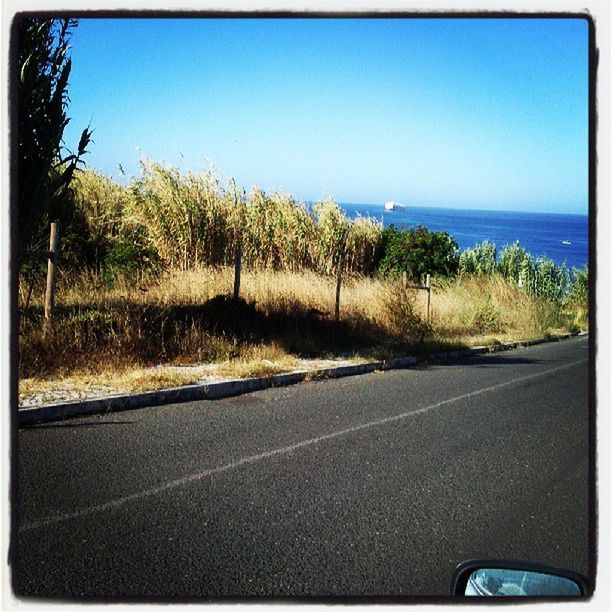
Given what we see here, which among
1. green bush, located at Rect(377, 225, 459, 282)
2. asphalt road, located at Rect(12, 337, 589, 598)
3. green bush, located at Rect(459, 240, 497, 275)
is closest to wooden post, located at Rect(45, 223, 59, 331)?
asphalt road, located at Rect(12, 337, 589, 598)

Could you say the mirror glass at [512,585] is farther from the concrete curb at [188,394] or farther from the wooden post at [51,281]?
the wooden post at [51,281]

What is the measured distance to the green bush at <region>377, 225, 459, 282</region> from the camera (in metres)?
20.4

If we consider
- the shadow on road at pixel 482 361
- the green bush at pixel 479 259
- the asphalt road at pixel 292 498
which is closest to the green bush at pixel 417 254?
the green bush at pixel 479 259

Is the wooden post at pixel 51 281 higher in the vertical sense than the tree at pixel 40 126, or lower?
lower

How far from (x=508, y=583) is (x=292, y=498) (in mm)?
2495

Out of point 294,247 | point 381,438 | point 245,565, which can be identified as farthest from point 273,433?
point 294,247

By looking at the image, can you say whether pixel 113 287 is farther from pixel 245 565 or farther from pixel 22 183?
pixel 245 565

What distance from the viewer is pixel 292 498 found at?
4.47 m

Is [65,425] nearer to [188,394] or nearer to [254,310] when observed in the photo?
[188,394]

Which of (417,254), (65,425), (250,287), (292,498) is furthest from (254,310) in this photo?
(417,254)

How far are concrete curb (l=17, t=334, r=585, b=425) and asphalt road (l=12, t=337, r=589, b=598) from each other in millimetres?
251

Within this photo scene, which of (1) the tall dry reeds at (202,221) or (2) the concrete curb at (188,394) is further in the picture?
(1) the tall dry reeds at (202,221)

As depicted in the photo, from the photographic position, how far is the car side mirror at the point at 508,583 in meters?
2.06

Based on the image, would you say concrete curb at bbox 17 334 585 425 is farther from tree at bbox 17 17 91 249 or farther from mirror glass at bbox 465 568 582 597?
mirror glass at bbox 465 568 582 597
